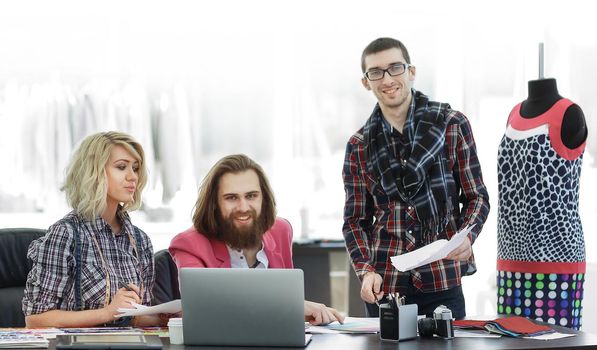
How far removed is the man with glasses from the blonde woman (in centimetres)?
70

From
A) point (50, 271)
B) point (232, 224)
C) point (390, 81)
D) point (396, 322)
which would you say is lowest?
point (396, 322)

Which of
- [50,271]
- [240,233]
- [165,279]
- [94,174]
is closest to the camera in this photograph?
[50,271]

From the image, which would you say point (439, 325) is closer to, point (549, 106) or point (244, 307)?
point (244, 307)

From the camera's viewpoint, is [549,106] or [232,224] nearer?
[232,224]

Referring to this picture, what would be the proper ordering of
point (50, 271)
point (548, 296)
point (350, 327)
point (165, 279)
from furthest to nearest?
point (548, 296)
point (165, 279)
point (50, 271)
point (350, 327)

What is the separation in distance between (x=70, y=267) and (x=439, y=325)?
1.12 metres

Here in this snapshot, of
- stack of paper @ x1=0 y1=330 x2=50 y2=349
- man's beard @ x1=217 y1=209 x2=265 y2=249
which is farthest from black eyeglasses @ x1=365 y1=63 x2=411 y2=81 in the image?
stack of paper @ x1=0 y1=330 x2=50 y2=349

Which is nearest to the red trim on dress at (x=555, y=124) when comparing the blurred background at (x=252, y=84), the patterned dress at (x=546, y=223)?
the patterned dress at (x=546, y=223)

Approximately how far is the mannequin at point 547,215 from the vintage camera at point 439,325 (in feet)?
3.13

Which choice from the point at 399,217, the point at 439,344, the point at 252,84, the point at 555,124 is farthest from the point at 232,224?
the point at 252,84

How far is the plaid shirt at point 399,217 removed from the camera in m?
2.95

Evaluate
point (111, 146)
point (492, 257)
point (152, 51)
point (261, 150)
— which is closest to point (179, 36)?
point (152, 51)

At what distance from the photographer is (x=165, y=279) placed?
3072mm

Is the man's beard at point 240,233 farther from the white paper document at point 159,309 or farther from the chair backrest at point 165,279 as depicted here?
the white paper document at point 159,309
